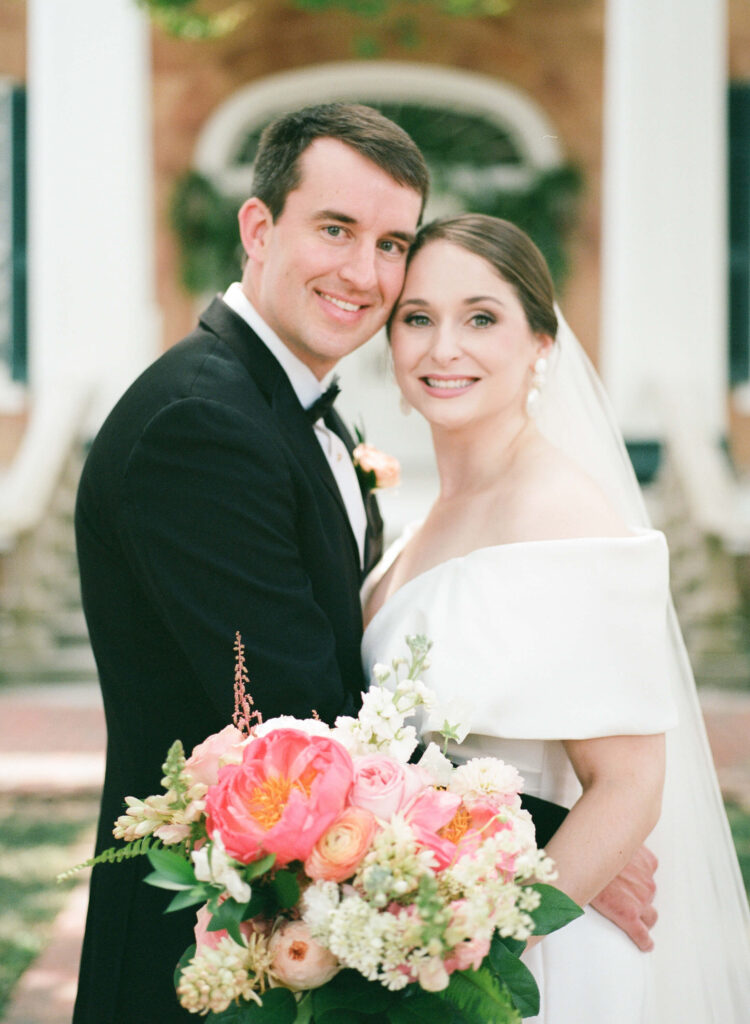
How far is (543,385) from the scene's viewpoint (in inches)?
111

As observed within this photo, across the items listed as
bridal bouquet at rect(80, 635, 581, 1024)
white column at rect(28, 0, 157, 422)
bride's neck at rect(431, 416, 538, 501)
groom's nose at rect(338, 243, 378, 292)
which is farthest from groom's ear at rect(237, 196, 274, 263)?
white column at rect(28, 0, 157, 422)

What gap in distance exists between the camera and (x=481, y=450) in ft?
9.04

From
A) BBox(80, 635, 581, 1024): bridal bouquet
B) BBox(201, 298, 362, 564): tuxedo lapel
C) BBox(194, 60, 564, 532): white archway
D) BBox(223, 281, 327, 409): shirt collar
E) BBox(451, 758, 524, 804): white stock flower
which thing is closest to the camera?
BBox(80, 635, 581, 1024): bridal bouquet

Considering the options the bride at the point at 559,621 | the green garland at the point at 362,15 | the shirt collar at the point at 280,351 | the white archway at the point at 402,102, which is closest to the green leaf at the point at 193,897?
the bride at the point at 559,621

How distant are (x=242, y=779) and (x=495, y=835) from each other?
15.0 inches

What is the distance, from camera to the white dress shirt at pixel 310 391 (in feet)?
8.29

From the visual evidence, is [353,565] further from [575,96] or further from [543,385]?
[575,96]

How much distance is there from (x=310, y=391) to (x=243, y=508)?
55 centimetres

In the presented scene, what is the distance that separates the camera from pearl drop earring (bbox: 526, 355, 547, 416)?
2750mm

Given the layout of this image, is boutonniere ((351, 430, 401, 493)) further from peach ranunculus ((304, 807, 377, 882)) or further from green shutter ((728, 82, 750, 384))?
green shutter ((728, 82, 750, 384))

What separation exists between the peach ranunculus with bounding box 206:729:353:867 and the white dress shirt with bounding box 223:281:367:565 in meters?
1.03

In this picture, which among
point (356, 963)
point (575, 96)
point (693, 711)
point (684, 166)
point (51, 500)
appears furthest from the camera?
point (575, 96)

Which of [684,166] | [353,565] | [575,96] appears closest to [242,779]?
[353,565]

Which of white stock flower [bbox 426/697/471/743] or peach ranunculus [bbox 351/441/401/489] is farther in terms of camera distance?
peach ranunculus [bbox 351/441/401/489]
